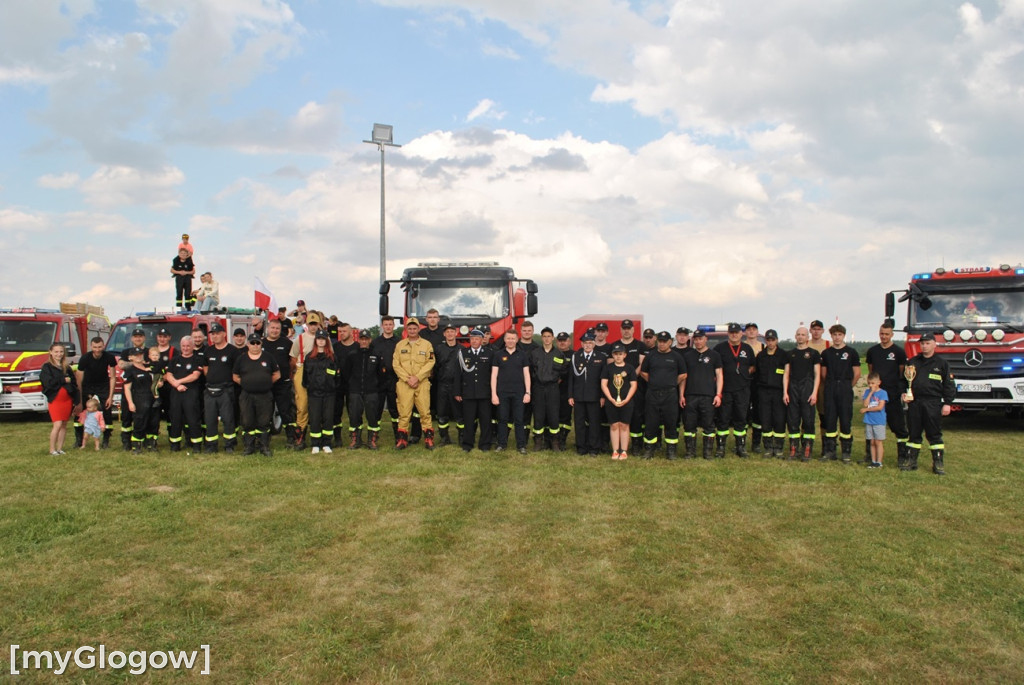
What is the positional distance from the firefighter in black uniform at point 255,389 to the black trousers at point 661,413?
5.31m

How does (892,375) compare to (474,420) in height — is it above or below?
above

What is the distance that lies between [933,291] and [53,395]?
14.8m

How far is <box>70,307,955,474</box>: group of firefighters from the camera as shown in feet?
31.4

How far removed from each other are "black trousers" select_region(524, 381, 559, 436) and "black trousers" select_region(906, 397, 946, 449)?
15.4ft

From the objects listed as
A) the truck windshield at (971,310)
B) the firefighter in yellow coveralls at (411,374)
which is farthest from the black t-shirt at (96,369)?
the truck windshield at (971,310)

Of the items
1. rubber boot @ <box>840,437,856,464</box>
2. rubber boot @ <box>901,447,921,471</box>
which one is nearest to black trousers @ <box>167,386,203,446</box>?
rubber boot @ <box>840,437,856,464</box>

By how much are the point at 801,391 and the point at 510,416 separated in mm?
4137

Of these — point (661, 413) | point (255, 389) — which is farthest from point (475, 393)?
point (255, 389)

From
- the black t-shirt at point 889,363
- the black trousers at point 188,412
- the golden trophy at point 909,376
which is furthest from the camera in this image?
the black trousers at point 188,412

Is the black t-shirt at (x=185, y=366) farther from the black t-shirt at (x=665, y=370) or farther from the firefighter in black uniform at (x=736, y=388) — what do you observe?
the firefighter in black uniform at (x=736, y=388)

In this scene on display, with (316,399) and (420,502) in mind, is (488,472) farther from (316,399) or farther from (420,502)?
(316,399)

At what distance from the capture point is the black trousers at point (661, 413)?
9547 millimetres

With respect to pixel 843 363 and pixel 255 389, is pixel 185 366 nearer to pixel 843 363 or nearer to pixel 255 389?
pixel 255 389

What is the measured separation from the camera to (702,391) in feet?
31.5
